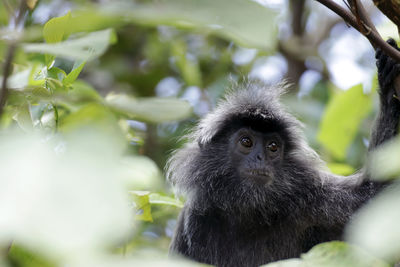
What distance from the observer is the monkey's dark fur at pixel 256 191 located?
331 centimetres

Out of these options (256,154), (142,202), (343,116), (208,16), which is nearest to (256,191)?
(256,154)

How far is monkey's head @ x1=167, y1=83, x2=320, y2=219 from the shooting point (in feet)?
11.6

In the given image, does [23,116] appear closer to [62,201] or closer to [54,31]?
[54,31]

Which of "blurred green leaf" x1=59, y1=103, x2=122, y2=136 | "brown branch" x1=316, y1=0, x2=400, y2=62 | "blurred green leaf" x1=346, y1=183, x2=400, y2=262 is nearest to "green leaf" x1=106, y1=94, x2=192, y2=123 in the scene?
"blurred green leaf" x1=59, y1=103, x2=122, y2=136

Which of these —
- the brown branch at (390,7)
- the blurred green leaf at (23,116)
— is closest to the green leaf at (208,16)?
the blurred green leaf at (23,116)

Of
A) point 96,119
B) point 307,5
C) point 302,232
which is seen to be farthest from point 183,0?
point 307,5

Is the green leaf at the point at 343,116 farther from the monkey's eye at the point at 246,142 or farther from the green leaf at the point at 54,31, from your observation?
the green leaf at the point at 54,31

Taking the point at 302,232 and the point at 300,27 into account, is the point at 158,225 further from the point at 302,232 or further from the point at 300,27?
the point at 300,27

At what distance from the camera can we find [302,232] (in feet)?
10.9

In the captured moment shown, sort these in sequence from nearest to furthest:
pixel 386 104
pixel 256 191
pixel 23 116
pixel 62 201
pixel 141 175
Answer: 1. pixel 62 201
2. pixel 23 116
3. pixel 141 175
4. pixel 386 104
5. pixel 256 191

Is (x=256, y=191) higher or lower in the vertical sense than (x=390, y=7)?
lower

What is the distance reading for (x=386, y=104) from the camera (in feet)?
8.52

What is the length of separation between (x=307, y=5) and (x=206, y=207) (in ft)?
14.3

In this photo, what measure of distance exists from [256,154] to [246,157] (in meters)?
0.10
